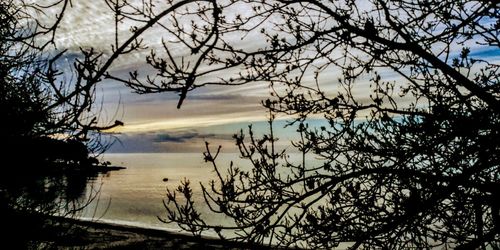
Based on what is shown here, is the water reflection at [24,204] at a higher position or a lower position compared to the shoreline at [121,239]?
higher

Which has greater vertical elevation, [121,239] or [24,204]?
[24,204]

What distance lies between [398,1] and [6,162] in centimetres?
1574

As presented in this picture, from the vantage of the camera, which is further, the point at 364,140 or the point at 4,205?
the point at 4,205

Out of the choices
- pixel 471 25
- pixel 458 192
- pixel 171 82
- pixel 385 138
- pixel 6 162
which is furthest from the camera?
pixel 6 162

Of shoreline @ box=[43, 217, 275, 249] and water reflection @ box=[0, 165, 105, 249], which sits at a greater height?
water reflection @ box=[0, 165, 105, 249]

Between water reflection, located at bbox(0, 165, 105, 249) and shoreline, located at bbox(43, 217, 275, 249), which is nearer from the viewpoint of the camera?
water reflection, located at bbox(0, 165, 105, 249)

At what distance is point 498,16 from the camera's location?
5.06m

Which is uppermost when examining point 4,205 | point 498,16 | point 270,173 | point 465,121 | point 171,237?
point 498,16

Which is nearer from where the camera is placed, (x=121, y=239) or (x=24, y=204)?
(x=24, y=204)

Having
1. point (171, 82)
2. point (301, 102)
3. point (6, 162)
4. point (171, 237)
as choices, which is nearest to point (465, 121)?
point (301, 102)

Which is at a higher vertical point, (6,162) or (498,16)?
(498,16)

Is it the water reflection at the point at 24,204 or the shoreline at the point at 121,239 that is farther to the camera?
the shoreline at the point at 121,239

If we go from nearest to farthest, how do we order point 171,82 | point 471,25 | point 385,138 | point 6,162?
1. point 171,82
2. point 471,25
3. point 385,138
4. point 6,162

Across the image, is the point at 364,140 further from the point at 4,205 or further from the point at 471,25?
the point at 4,205
